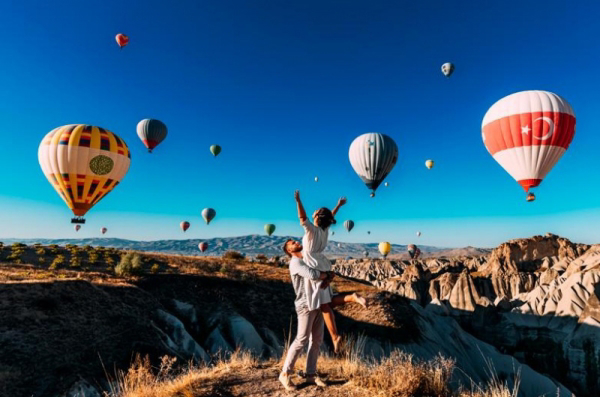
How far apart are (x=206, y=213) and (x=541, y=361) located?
186 feet

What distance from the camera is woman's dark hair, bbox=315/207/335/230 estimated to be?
573 cm

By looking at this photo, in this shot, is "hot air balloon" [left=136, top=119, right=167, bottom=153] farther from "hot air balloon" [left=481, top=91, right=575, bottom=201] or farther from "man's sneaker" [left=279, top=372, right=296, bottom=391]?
"man's sneaker" [left=279, top=372, right=296, bottom=391]

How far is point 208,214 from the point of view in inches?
2448

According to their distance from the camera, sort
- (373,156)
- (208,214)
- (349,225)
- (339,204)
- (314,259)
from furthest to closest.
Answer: (349,225) → (208,214) → (373,156) → (339,204) → (314,259)

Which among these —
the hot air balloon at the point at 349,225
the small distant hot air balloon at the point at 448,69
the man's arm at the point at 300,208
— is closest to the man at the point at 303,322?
the man's arm at the point at 300,208

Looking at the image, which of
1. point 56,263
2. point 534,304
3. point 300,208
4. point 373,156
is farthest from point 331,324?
point 534,304

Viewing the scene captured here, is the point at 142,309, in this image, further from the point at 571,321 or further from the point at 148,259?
the point at 571,321

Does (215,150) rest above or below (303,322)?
above

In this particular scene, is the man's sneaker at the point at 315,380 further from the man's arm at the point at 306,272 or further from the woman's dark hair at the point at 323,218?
the woman's dark hair at the point at 323,218

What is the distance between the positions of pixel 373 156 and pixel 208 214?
3845 cm

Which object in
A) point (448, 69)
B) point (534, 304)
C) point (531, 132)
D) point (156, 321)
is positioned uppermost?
point (448, 69)

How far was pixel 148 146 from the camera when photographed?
1614 inches

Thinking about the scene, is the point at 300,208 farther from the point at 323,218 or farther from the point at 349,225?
the point at 349,225

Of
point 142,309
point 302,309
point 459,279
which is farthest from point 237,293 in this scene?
point 459,279
